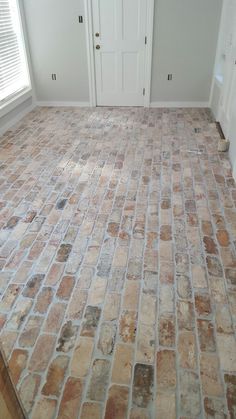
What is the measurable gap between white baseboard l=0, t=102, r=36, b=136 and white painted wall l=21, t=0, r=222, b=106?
12.3 inches

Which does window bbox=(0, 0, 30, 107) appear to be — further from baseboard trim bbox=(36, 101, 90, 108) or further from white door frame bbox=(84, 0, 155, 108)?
white door frame bbox=(84, 0, 155, 108)

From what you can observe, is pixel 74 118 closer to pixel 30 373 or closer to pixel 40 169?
pixel 40 169

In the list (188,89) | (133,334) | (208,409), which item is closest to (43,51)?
(188,89)

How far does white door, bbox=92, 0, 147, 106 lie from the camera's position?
4.37 meters

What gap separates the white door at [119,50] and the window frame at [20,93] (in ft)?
3.54

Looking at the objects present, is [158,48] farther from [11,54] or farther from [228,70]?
[11,54]

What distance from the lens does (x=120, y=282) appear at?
1861 millimetres

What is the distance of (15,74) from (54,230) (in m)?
3.30

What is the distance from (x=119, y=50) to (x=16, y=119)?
1933 millimetres

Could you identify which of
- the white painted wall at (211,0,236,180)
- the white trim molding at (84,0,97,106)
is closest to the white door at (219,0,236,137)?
the white painted wall at (211,0,236,180)

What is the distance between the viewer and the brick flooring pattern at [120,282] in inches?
52.2

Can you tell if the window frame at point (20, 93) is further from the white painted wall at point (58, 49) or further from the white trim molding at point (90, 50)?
the white trim molding at point (90, 50)

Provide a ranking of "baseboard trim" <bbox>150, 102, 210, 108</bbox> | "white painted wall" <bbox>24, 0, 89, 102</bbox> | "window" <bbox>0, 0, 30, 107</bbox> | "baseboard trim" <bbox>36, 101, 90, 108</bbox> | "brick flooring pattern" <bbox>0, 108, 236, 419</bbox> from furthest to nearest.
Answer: "baseboard trim" <bbox>36, 101, 90, 108</bbox> → "baseboard trim" <bbox>150, 102, 210, 108</bbox> → "white painted wall" <bbox>24, 0, 89, 102</bbox> → "window" <bbox>0, 0, 30, 107</bbox> → "brick flooring pattern" <bbox>0, 108, 236, 419</bbox>

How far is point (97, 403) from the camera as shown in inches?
50.3
